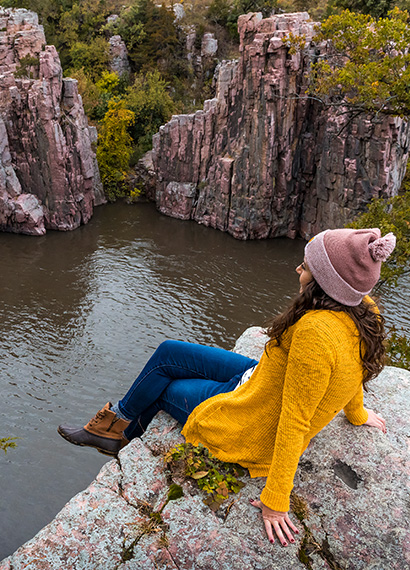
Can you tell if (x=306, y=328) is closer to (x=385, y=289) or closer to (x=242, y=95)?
(x=385, y=289)

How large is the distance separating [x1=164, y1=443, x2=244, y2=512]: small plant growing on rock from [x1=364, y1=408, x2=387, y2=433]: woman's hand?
107 cm

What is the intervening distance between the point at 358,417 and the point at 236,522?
47.9 inches

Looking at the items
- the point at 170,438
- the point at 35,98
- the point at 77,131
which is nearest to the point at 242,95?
the point at 77,131

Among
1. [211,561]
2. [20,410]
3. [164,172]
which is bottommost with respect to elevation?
[20,410]

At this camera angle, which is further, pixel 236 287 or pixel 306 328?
pixel 236 287

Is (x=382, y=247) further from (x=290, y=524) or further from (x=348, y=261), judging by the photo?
(x=290, y=524)

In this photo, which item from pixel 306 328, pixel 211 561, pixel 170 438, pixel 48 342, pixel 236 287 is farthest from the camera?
pixel 236 287

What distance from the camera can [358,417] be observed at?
3.32m

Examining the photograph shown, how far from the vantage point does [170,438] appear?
3.29m

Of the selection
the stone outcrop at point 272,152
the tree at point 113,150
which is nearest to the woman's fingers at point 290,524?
the stone outcrop at point 272,152

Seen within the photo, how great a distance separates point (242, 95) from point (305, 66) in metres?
2.82

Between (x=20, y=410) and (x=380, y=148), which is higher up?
(x=380, y=148)

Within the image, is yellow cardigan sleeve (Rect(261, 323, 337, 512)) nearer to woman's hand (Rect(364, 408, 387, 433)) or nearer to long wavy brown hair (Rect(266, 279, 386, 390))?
long wavy brown hair (Rect(266, 279, 386, 390))

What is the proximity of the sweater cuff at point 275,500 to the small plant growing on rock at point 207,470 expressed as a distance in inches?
13.9
